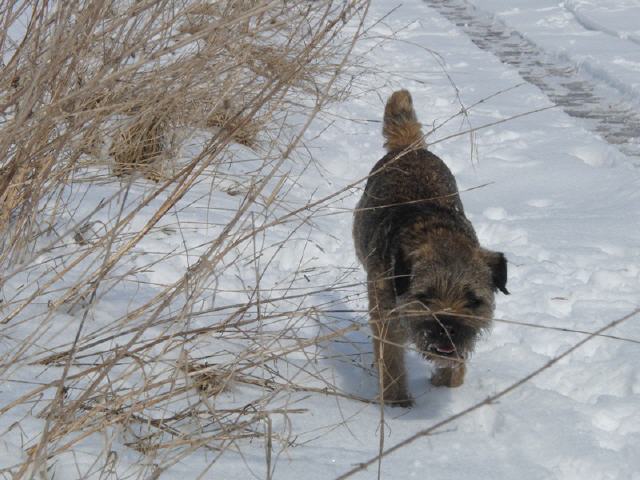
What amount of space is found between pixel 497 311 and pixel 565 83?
5.36 m

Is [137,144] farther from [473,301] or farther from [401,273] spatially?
[473,301]

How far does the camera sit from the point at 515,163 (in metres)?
7.22

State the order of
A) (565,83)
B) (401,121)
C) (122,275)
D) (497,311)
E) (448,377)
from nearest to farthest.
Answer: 1. (122,275)
2. (448,377)
3. (497,311)
4. (401,121)
5. (565,83)

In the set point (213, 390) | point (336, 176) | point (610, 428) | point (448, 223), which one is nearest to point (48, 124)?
point (213, 390)

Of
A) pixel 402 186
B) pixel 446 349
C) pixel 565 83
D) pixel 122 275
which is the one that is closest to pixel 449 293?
pixel 446 349

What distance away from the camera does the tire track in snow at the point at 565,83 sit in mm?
7883

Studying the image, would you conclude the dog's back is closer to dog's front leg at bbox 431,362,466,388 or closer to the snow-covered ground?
the snow-covered ground

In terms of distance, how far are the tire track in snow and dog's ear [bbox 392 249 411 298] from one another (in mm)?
3734

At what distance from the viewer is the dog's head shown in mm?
3588

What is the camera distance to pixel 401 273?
391cm

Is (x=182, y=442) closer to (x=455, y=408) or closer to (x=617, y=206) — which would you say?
(x=455, y=408)

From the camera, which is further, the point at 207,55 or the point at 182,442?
the point at 207,55

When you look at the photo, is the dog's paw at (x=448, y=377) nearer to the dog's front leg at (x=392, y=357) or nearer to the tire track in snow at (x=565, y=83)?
the dog's front leg at (x=392, y=357)

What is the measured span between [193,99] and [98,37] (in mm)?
1334
